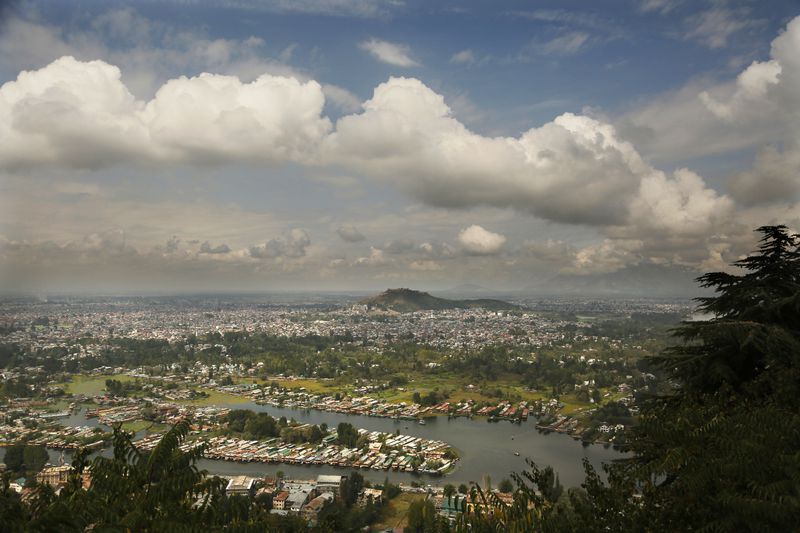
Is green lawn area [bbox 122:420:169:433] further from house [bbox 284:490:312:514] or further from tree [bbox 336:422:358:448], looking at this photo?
house [bbox 284:490:312:514]

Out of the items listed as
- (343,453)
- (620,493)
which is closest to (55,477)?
(343,453)

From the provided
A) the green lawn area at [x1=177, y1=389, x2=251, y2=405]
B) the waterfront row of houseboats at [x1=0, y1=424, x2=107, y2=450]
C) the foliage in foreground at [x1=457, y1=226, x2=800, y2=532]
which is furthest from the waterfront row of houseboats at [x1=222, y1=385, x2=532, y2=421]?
the foliage in foreground at [x1=457, y1=226, x2=800, y2=532]

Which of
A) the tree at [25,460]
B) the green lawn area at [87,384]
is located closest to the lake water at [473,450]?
the tree at [25,460]

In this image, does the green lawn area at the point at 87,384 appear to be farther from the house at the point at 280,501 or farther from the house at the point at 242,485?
the house at the point at 280,501

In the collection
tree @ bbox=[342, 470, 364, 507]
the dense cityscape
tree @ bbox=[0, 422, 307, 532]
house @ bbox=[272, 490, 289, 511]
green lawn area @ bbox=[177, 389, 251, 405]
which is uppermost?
tree @ bbox=[0, 422, 307, 532]

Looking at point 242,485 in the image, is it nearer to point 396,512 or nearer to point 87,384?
point 396,512
